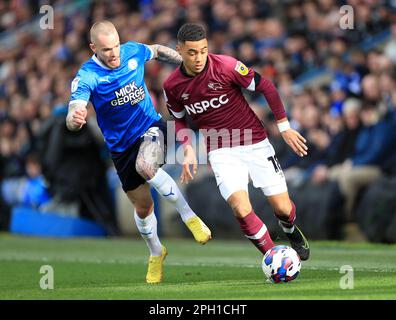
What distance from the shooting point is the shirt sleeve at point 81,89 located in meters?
9.35

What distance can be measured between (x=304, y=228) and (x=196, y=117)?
555cm

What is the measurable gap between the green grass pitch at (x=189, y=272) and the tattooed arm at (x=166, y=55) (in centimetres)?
213

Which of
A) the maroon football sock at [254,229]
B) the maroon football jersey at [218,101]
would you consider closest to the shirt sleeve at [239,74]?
the maroon football jersey at [218,101]

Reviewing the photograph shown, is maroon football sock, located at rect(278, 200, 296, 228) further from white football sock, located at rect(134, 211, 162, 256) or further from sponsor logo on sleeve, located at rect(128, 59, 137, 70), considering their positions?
sponsor logo on sleeve, located at rect(128, 59, 137, 70)

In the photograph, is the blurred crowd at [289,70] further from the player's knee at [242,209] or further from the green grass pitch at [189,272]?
the player's knee at [242,209]

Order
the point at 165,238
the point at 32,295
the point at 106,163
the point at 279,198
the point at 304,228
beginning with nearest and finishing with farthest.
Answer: the point at 32,295
the point at 279,198
the point at 304,228
the point at 165,238
the point at 106,163

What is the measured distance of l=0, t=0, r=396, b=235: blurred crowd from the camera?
14734 mm

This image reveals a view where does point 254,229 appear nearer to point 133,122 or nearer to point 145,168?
point 145,168

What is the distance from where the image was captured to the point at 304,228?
1493cm

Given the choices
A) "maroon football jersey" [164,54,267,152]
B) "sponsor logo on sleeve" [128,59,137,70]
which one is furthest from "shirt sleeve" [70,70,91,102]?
"maroon football jersey" [164,54,267,152]
